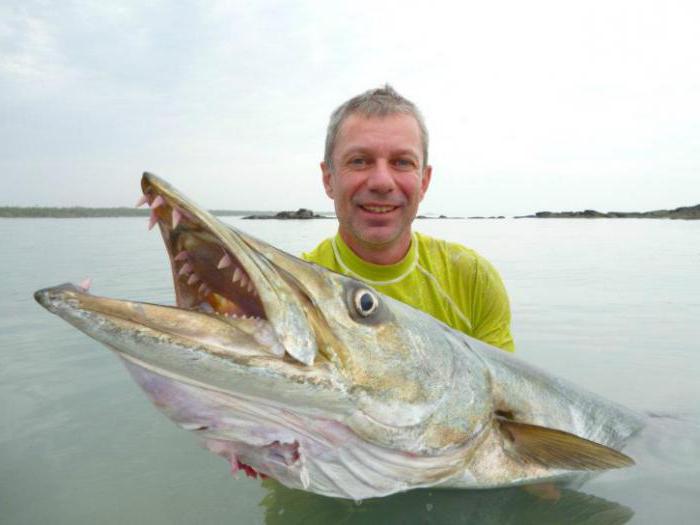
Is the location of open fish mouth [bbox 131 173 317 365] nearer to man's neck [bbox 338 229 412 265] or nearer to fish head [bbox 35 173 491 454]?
fish head [bbox 35 173 491 454]

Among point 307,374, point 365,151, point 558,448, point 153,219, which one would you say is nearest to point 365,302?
point 307,374

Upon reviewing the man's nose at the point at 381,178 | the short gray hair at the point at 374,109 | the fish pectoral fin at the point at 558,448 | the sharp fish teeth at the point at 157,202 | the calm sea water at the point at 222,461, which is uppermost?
the short gray hair at the point at 374,109

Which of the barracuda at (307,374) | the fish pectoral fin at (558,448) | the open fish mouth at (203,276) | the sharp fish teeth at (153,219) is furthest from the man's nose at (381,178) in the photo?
the sharp fish teeth at (153,219)

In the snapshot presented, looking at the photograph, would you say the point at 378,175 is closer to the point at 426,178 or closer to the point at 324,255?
the point at 426,178

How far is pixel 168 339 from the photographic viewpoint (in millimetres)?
1604

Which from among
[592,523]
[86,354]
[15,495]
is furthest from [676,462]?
[86,354]

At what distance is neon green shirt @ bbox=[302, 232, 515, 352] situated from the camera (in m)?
3.70

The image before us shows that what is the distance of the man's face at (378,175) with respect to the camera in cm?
341

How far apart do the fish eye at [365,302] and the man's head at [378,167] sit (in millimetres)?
1539

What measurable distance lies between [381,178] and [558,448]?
176 centimetres

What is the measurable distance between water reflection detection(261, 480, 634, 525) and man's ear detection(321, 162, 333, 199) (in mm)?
1947

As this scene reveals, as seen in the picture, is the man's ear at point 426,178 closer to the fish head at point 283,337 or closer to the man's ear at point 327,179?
the man's ear at point 327,179

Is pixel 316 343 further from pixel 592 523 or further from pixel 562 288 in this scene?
pixel 562 288

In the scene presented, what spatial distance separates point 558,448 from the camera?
2.50 metres
